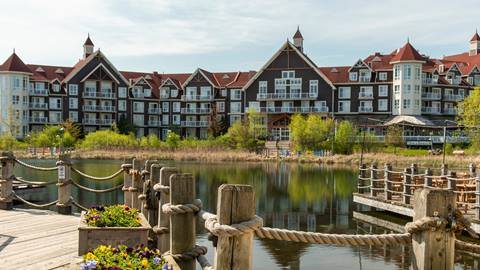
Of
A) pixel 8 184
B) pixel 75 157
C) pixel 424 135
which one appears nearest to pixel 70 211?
pixel 8 184

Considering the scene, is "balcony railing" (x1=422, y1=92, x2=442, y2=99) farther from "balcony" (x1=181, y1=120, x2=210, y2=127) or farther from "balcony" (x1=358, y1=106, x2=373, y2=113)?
"balcony" (x1=181, y1=120, x2=210, y2=127)

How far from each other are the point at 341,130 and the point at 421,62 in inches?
636

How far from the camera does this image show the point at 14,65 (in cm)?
7056

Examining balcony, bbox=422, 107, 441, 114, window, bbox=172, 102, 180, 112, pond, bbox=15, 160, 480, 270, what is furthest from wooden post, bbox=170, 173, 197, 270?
window, bbox=172, 102, 180, 112

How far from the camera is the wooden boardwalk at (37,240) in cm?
681

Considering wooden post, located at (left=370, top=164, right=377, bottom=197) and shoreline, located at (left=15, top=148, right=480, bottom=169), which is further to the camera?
shoreline, located at (left=15, top=148, right=480, bottom=169)

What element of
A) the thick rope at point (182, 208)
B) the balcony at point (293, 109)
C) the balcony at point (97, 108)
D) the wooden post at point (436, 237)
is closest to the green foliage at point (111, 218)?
the thick rope at point (182, 208)

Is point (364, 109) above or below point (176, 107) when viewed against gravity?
below

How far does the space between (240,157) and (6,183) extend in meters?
41.9

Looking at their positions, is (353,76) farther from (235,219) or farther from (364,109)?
(235,219)

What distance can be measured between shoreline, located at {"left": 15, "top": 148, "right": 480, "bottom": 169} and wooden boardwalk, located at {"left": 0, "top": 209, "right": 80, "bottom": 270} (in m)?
38.2

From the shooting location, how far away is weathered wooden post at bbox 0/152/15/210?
11914 millimetres

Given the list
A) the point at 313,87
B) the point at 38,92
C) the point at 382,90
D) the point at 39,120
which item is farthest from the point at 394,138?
the point at 38,92

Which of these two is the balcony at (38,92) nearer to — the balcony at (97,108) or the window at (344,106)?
the balcony at (97,108)
